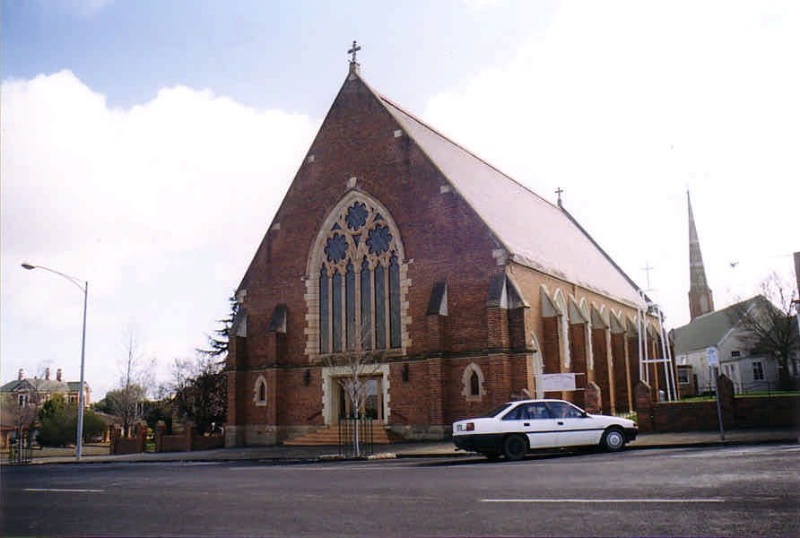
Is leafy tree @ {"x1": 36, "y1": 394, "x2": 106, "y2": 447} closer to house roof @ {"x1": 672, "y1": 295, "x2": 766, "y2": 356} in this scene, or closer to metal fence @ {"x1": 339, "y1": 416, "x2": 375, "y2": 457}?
metal fence @ {"x1": 339, "y1": 416, "x2": 375, "y2": 457}

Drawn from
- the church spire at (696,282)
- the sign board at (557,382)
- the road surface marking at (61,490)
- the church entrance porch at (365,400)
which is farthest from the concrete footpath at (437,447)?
the church spire at (696,282)

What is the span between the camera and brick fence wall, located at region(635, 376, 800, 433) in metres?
22.9

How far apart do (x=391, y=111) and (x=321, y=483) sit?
20190 mm

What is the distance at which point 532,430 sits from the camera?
17891mm

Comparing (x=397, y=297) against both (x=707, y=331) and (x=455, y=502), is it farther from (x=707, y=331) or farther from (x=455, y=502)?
(x=707, y=331)

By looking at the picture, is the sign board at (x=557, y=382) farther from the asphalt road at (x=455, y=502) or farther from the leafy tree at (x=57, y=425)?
Result: the leafy tree at (x=57, y=425)

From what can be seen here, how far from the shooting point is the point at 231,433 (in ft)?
99.8

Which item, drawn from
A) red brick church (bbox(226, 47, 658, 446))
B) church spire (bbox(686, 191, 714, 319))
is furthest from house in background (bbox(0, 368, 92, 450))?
church spire (bbox(686, 191, 714, 319))

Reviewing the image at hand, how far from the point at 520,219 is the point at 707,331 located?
1745 inches

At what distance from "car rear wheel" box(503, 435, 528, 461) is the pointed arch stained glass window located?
1075cm

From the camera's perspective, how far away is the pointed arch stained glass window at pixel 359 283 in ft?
94.0

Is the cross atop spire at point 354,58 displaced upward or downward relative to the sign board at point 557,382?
upward

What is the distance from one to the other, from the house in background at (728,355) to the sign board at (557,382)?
93.1 feet

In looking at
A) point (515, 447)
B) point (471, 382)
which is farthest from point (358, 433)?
point (515, 447)
